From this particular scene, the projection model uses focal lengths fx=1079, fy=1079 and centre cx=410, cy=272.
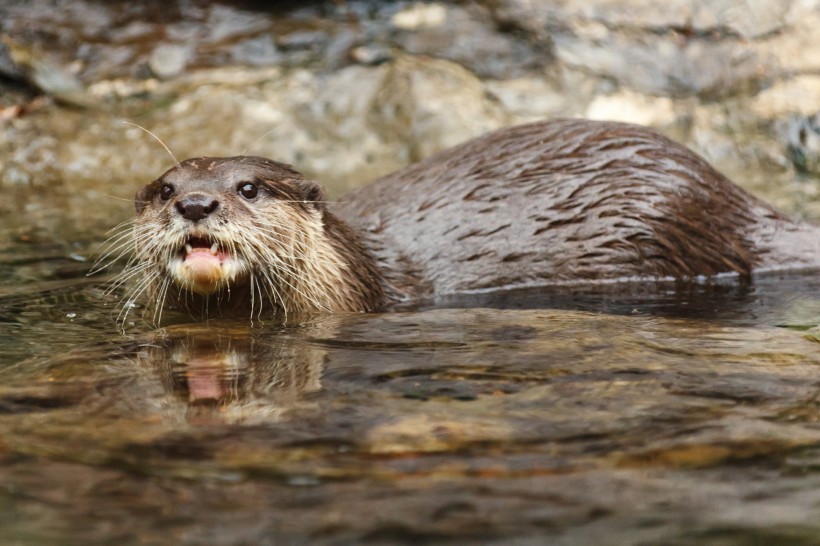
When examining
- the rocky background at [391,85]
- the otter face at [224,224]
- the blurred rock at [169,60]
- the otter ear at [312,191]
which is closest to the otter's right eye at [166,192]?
the otter face at [224,224]

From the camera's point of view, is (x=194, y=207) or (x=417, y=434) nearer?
(x=417, y=434)

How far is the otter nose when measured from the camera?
346 cm

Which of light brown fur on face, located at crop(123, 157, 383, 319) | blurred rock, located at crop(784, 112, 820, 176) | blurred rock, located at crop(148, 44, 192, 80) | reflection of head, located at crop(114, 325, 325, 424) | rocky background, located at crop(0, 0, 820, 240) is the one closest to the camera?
reflection of head, located at crop(114, 325, 325, 424)

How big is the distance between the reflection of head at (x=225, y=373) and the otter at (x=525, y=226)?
625mm

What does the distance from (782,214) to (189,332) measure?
2554mm

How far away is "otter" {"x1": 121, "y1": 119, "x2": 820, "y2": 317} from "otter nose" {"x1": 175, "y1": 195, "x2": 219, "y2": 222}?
1.46 ft

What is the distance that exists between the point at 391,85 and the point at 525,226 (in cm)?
327

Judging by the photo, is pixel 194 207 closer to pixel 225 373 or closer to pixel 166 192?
pixel 166 192

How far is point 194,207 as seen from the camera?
346cm

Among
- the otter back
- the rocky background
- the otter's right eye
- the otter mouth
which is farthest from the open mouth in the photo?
the rocky background

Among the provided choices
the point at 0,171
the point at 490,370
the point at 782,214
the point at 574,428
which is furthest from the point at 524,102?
the point at 574,428

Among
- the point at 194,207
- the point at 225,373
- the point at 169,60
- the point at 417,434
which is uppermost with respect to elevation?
the point at 169,60

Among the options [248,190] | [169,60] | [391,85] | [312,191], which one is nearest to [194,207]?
[248,190]

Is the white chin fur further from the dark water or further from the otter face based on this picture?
the dark water
